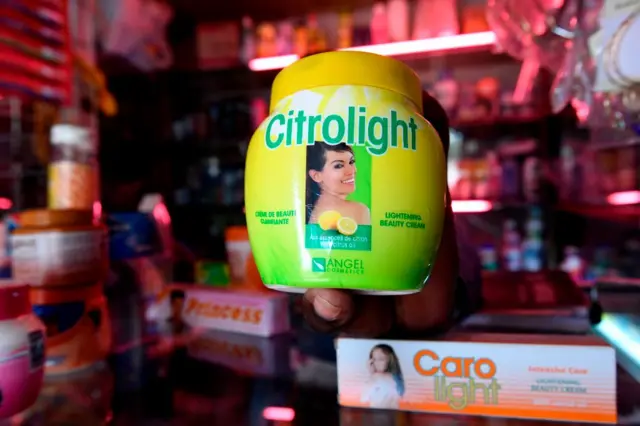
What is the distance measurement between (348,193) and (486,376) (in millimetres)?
235

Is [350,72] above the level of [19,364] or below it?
above

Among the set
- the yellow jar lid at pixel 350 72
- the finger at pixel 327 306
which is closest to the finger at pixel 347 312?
the finger at pixel 327 306

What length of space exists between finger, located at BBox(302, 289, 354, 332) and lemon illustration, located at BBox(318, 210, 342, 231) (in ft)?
0.16

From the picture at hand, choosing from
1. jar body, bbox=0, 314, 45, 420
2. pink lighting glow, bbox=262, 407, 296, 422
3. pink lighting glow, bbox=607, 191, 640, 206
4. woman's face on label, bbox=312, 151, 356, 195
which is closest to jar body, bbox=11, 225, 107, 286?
jar body, bbox=0, 314, 45, 420

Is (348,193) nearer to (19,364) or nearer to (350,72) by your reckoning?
(350,72)

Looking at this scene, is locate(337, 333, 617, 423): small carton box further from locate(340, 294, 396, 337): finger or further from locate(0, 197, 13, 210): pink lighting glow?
locate(0, 197, 13, 210): pink lighting glow

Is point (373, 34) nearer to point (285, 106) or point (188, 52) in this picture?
point (188, 52)

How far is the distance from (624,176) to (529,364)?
5.55ft

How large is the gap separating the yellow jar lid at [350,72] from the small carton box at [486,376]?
0.78ft

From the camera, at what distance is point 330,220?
1.17ft

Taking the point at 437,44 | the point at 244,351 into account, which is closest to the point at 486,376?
the point at 244,351

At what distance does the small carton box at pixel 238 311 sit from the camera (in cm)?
78

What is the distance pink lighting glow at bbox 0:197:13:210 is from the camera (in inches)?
52.0

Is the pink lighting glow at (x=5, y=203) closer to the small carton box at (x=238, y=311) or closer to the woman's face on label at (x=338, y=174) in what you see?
the small carton box at (x=238, y=311)
